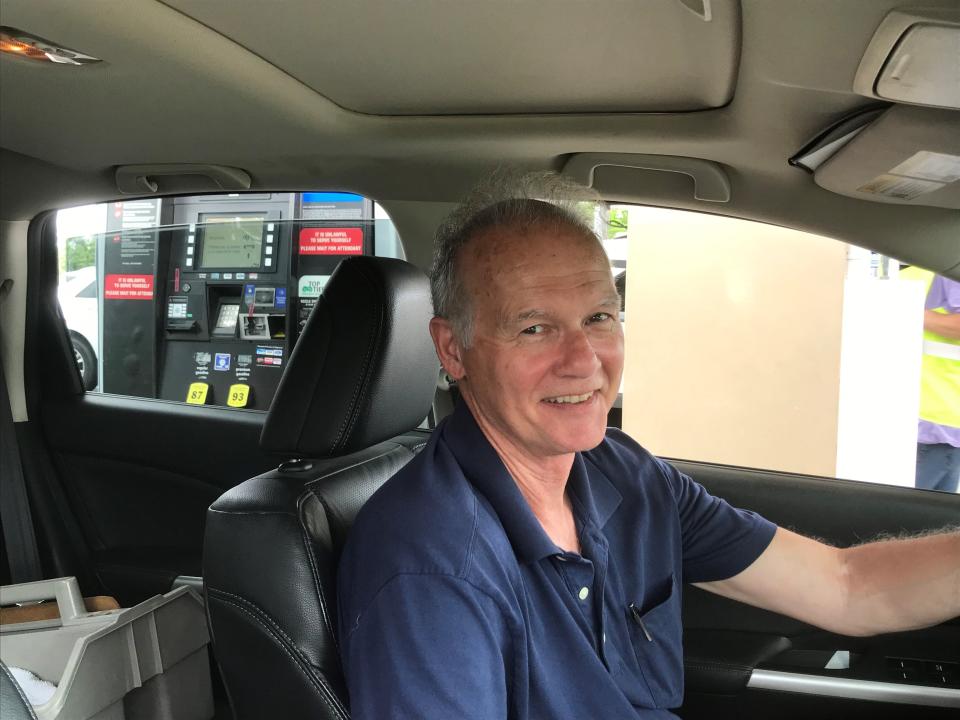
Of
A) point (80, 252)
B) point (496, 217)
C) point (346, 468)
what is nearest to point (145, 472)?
point (80, 252)

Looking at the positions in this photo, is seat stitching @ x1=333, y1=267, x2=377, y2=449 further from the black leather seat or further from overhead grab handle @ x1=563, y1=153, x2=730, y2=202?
overhead grab handle @ x1=563, y1=153, x2=730, y2=202

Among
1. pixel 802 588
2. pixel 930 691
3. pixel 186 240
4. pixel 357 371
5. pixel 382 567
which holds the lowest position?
pixel 930 691

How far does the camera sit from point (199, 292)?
451 centimetres

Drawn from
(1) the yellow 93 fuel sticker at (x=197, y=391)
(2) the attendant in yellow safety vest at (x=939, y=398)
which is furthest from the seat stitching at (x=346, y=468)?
(1) the yellow 93 fuel sticker at (x=197, y=391)

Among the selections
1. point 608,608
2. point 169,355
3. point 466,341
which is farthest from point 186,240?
point 608,608

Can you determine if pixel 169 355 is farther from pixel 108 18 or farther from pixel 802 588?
pixel 802 588

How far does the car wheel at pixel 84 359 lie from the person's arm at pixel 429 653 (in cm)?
242

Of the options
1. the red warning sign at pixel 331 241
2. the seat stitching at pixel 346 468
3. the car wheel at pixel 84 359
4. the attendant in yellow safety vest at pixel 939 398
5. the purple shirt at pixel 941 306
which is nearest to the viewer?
the seat stitching at pixel 346 468

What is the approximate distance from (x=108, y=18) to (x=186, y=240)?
2.86 meters

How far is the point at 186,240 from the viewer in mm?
4293

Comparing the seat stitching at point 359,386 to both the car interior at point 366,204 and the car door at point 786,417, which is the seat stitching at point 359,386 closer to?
the car interior at point 366,204

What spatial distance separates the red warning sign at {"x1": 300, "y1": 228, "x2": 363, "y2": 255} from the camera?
3678 mm

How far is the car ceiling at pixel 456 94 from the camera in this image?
148 cm

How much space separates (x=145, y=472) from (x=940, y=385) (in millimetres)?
2680
